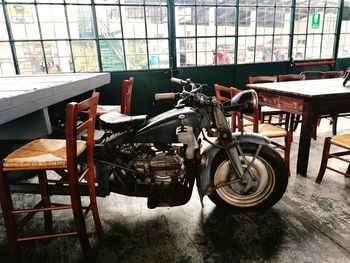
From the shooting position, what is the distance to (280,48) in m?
5.45

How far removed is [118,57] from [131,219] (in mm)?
3502

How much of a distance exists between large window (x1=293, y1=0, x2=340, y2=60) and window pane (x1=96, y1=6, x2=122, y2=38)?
3777 millimetres

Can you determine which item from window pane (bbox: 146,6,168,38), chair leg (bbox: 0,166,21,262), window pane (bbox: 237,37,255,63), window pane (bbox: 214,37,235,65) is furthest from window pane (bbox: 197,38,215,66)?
chair leg (bbox: 0,166,21,262)

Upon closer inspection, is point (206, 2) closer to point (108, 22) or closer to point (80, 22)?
point (108, 22)

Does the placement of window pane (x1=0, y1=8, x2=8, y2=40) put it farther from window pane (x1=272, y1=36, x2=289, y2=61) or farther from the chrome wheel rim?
window pane (x1=272, y1=36, x2=289, y2=61)

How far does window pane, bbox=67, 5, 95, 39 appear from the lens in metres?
4.30

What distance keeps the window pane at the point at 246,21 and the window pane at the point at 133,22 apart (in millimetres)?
2022

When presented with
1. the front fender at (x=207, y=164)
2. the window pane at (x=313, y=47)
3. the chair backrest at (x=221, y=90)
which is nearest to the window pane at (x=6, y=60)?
the chair backrest at (x=221, y=90)

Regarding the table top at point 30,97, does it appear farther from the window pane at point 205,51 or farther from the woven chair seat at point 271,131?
the window pane at point 205,51

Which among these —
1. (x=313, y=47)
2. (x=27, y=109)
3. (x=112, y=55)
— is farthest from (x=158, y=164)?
(x=313, y=47)

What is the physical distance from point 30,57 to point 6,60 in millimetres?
389

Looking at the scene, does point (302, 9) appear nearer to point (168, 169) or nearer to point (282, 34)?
point (282, 34)

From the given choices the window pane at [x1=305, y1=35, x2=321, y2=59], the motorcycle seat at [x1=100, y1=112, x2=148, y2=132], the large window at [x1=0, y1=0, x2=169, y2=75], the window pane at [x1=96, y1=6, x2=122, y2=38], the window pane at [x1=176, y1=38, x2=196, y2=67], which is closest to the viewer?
the motorcycle seat at [x1=100, y1=112, x2=148, y2=132]

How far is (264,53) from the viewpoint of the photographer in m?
5.40
